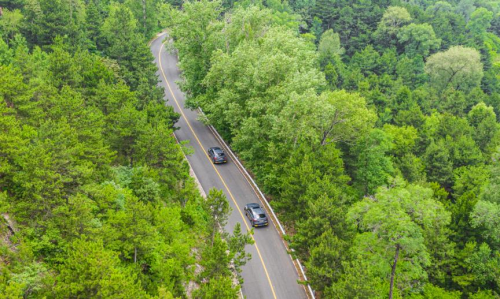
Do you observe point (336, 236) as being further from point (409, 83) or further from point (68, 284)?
point (409, 83)

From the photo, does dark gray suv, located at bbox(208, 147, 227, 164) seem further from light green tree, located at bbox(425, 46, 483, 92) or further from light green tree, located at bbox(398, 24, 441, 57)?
light green tree, located at bbox(398, 24, 441, 57)

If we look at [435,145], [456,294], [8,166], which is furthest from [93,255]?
[435,145]

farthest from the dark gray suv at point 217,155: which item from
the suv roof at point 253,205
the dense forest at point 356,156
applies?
the suv roof at point 253,205

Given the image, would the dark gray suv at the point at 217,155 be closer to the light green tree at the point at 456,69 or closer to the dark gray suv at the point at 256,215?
the dark gray suv at the point at 256,215

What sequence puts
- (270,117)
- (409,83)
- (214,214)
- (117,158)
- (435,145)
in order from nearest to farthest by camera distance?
(214,214) < (117,158) < (270,117) < (435,145) < (409,83)

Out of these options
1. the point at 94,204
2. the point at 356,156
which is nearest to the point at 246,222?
the point at 94,204

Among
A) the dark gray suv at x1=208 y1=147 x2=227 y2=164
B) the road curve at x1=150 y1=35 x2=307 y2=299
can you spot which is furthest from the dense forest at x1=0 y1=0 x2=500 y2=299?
the road curve at x1=150 y1=35 x2=307 y2=299
